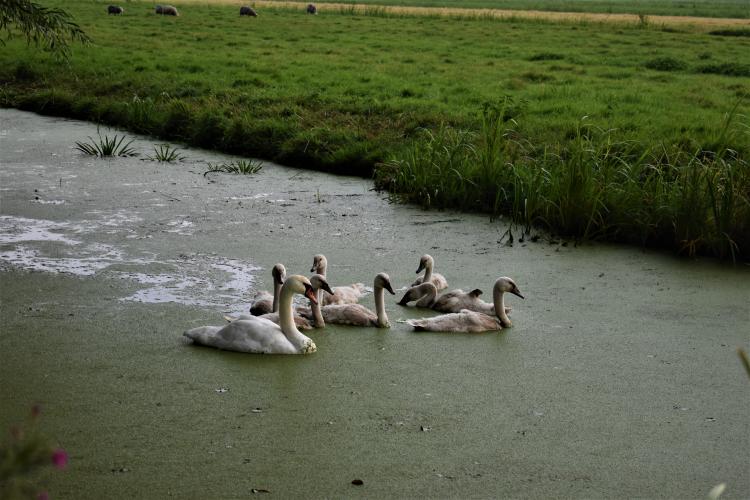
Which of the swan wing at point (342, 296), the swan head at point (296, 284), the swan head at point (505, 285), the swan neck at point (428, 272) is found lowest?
the swan wing at point (342, 296)

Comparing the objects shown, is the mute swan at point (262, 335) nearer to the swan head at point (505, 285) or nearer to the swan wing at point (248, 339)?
the swan wing at point (248, 339)

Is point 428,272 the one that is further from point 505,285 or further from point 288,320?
point 288,320

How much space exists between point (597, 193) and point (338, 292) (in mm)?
2953

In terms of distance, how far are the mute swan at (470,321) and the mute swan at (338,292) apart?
0.49m

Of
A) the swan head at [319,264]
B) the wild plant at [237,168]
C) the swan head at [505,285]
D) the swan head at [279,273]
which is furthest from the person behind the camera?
the wild plant at [237,168]

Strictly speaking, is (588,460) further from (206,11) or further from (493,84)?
(206,11)

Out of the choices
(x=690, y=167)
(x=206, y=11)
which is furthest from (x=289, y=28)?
(x=690, y=167)

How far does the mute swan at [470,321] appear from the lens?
20.8ft

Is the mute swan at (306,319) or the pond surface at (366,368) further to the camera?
the mute swan at (306,319)

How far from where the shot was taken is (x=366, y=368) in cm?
562

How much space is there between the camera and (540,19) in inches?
1390

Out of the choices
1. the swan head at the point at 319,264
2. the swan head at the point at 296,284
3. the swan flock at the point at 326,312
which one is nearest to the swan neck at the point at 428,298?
the swan flock at the point at 326,312

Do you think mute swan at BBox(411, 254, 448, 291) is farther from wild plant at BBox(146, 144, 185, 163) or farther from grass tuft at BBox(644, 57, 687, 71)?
grass tuft at BBox(644, 57, 687, 71)

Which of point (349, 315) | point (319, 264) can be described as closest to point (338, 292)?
point (319, 264)
